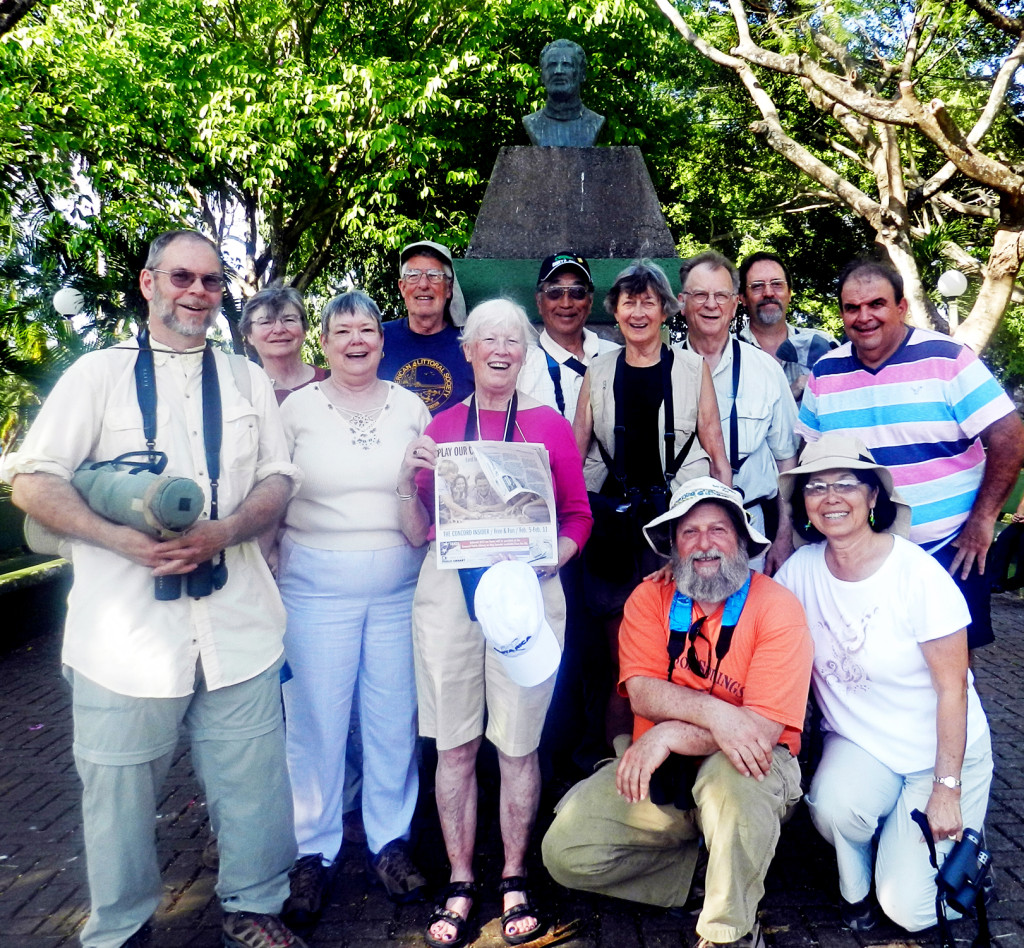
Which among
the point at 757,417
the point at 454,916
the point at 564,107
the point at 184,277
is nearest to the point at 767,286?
the point at 757,417

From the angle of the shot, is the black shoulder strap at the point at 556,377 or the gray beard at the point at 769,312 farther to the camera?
the gray beard at the point at 769,312

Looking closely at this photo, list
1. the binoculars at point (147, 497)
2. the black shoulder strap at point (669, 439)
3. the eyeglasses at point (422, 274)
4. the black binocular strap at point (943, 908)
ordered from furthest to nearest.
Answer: the eyeglasses at point (422, 274) → the black shoulder strap at point (669, 439) → the black binocular strap at point (943, 908) → the binoculars at point (147, 497)

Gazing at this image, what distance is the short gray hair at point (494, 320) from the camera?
122 inches

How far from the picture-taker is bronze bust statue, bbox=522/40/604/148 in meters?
6.12

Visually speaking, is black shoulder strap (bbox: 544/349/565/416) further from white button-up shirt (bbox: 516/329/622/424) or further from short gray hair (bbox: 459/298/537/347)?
short gray hair (bbox: 459/298/537/347)

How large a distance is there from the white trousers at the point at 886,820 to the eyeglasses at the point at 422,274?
104 inches

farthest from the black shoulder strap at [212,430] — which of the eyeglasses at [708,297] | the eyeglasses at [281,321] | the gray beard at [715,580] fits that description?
the eyeglasses at [708,297]

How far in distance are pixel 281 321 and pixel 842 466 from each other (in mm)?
2519

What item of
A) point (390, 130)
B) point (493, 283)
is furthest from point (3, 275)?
point (493, 283)

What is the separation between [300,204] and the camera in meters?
14.2

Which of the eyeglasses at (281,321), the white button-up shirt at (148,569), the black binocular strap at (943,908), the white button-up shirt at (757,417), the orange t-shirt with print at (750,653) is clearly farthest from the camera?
the eyeglasses at (281,321)

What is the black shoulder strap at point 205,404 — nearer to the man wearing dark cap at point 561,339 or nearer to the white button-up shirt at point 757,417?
the man wearing dark cap at point 561,339

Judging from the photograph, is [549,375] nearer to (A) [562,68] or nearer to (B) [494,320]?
(B) [494,320]

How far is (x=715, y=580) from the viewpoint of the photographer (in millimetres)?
2996
